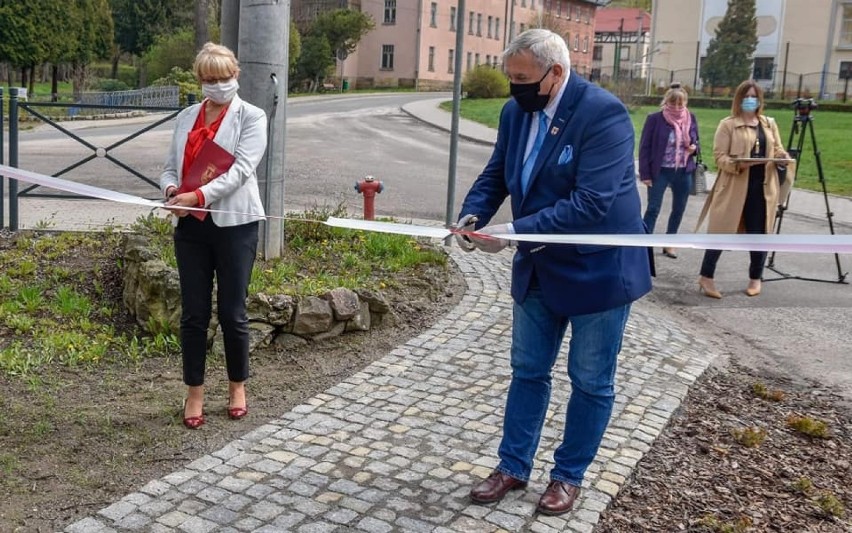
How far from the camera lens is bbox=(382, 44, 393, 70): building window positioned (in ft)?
223

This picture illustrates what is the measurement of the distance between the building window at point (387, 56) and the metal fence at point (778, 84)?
18311mm

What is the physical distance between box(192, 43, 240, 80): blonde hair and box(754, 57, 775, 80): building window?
60.3 meters

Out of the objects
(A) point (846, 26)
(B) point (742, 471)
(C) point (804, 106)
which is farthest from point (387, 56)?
(B) point (742, 471)

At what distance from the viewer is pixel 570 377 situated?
3.90 m

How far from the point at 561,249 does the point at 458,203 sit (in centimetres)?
943

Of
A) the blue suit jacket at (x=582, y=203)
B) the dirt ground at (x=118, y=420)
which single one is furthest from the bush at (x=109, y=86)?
the blue suit jacket at (x=582, y=203)

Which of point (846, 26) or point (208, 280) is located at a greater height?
point (846, 26)

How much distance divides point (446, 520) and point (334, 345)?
2406 mm

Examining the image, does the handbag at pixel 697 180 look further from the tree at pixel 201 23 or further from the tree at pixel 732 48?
Answer: the tree at pixel 732 48

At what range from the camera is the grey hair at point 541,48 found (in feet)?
12.0

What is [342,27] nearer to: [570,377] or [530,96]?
[530,96]

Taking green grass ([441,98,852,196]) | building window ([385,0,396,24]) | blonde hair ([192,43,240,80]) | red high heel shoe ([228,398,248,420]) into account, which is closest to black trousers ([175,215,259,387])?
red high heel shoe ([228,398,248,420])

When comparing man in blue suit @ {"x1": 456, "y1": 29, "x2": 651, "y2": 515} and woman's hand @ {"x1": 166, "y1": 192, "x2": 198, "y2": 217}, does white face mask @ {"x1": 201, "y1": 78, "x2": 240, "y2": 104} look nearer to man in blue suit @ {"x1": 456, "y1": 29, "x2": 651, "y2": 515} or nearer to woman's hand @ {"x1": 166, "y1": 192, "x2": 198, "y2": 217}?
woman's hand @ {"x1": 166, "y1": 192, "x2": 198, "y2": 217}

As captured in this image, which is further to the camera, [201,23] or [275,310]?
[201,23]
